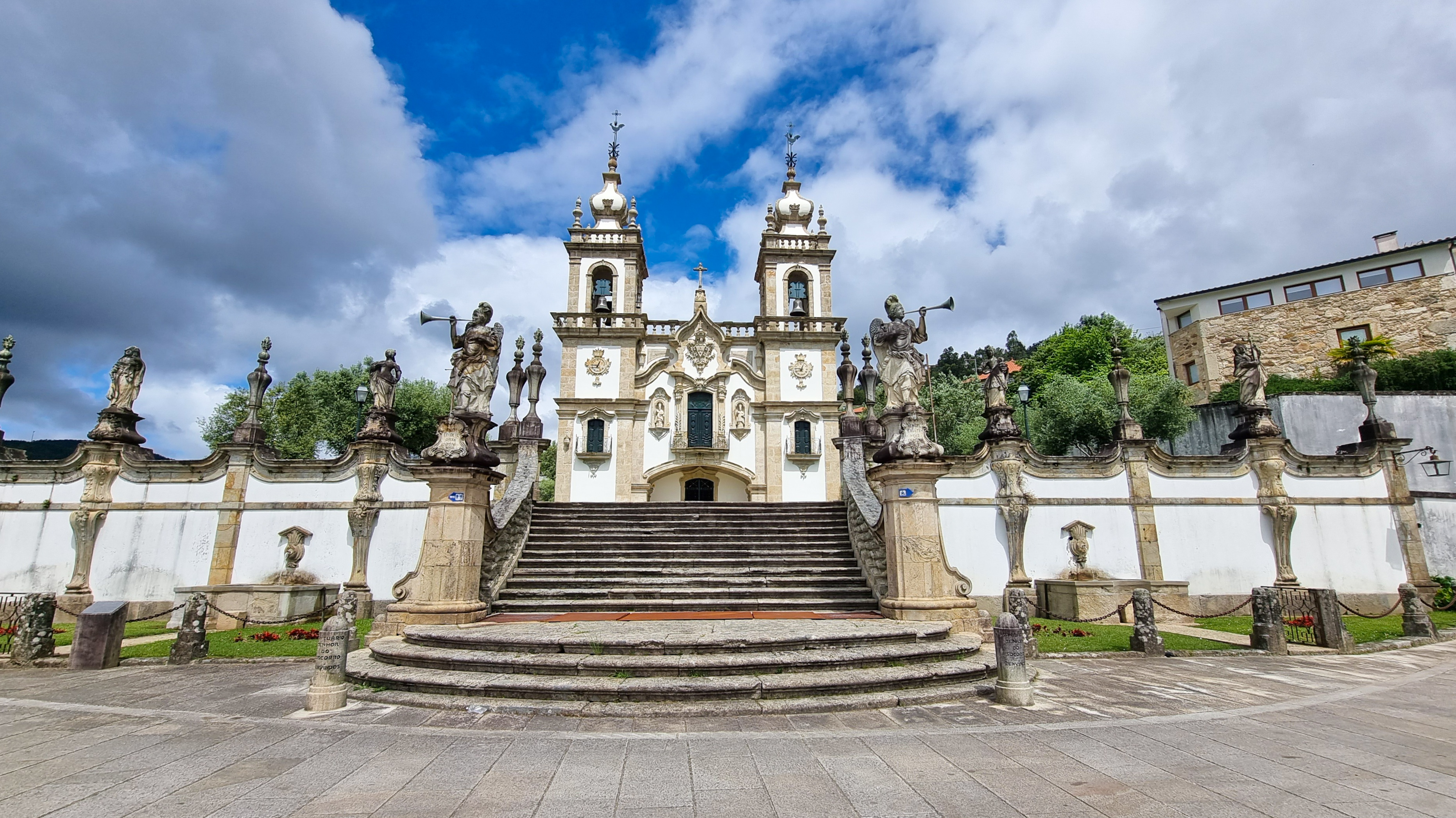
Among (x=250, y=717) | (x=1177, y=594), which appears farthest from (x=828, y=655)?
(x=1177, y=594)

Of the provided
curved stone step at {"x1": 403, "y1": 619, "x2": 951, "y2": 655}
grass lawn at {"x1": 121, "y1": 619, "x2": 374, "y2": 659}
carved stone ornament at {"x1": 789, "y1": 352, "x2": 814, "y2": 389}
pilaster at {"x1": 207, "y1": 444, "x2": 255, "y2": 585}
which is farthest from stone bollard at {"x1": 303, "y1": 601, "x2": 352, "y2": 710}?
carved stone ornament at {"x1": 789, "y1": 352, "x2": 814, "y2": 389}

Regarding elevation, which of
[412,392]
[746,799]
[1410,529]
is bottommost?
[746,799]

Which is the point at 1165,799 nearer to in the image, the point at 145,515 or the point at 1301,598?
the point at 1301,598

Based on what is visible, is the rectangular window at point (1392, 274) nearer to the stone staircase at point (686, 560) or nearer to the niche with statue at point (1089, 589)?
the niche with statue at point (1089, 589)

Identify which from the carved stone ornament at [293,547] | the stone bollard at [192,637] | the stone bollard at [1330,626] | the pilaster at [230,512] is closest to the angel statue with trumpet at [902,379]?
the stone bollard at [1330,626]

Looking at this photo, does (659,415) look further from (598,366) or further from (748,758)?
(748,758)

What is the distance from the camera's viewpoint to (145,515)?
50.1 feet

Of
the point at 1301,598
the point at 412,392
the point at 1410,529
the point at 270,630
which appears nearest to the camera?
the point at 270,630

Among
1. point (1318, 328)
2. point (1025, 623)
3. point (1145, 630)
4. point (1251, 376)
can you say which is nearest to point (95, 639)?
point (1025, 623)

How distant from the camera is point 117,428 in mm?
15570

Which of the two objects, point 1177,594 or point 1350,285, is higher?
point 1350,285

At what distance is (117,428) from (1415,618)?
27.7 m

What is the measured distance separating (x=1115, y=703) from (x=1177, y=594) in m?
10.5

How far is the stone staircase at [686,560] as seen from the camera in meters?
11.2
